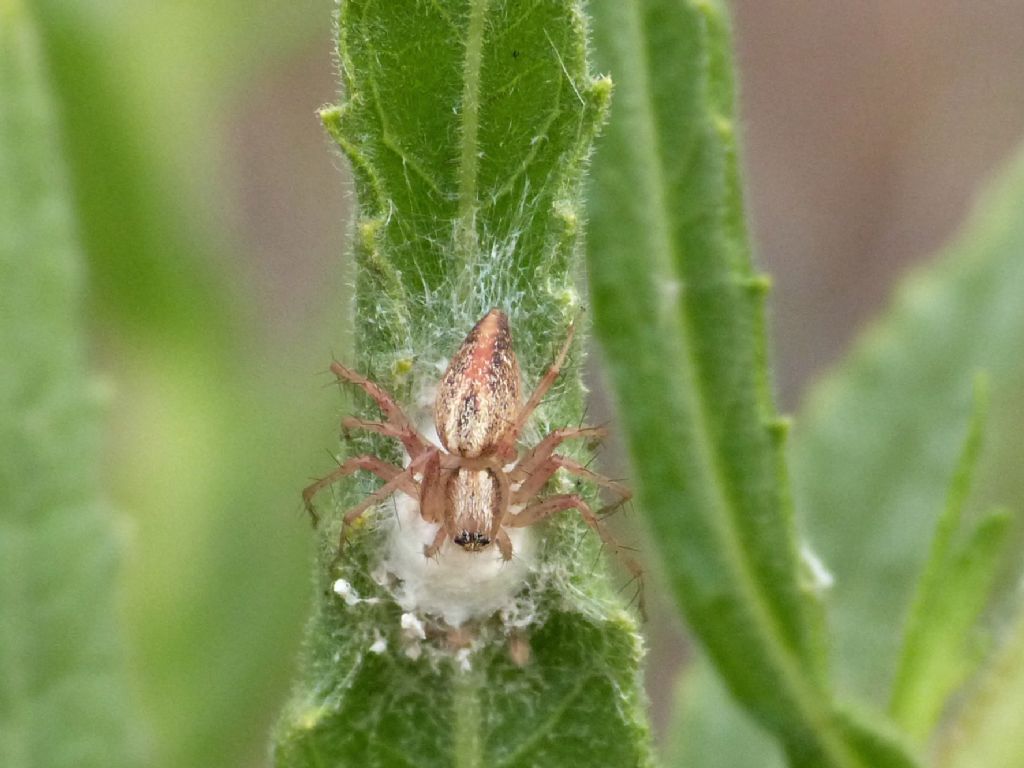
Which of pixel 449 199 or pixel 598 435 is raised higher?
pixel 449 199

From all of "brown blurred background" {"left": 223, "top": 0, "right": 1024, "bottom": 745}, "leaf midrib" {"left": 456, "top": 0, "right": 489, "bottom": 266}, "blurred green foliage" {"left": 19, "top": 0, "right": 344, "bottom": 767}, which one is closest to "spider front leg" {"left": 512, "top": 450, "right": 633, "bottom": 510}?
"leaf midrib" {"left": 456, "top": 0, "right": 489, "bottom": 266}

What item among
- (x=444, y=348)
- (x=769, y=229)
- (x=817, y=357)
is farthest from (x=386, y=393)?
(x=769, y=229)

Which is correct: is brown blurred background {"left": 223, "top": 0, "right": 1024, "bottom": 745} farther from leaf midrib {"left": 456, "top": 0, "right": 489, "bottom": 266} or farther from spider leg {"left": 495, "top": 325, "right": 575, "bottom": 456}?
leaf midrib {"left": 456, "top": 0, "right": 489, "bottom": 266}

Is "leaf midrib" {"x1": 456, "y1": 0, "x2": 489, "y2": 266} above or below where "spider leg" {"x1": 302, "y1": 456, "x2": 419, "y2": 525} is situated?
above

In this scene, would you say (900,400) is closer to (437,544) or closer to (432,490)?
(432,490)

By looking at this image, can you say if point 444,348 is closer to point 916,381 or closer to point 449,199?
point 449,199

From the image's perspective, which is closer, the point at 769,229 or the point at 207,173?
the point at 207,173

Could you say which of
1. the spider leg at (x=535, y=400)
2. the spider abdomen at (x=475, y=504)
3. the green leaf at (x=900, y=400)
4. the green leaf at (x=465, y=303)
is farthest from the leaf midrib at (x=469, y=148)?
the green leaf at (x=900, y=400)
